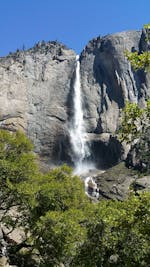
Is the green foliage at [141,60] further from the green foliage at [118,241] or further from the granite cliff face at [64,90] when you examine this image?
the granite cliff face at [64,90]

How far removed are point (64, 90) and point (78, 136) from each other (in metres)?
10.7

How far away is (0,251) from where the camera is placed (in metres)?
25.9

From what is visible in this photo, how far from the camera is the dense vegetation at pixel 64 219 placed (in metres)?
16.6

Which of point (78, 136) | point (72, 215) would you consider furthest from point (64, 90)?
point (72, 215)

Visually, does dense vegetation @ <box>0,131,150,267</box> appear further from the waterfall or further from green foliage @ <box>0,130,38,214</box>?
the waterfall

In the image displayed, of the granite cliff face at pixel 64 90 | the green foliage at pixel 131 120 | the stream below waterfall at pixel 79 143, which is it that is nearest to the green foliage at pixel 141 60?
the green foliage at pixel 131 120

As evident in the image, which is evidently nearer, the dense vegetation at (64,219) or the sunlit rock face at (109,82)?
the dense vegetation at (64,219)

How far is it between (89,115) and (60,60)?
13723 millimetres

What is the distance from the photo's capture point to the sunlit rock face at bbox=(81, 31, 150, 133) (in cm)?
7881

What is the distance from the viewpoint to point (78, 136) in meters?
75.6

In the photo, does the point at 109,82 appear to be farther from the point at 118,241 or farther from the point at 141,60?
the point at 141,60

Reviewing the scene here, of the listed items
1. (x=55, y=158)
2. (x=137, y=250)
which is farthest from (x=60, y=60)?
(x=137, y=250)

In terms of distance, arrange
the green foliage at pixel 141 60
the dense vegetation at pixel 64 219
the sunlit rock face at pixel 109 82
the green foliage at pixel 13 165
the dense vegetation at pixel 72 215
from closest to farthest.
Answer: the green foliage at pixel 141 60
the dense vegetation at pixel 72 215
the dense vegetation at pixel 64 219
the green foliage at pixel 13 165
the sunlit rock face at pixel 109 82

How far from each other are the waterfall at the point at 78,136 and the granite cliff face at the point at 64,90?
0.86 meters
